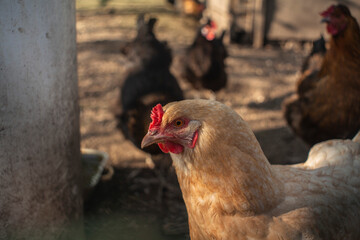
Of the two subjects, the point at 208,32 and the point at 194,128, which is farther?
the point at 208,32

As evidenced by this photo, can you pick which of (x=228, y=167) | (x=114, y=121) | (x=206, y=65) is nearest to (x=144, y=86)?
(x=114, y=121)

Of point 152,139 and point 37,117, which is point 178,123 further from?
point 37,117

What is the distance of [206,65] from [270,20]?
2776mm

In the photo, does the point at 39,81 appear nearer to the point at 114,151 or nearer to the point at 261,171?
the point at 261,171

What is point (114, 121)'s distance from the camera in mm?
4578

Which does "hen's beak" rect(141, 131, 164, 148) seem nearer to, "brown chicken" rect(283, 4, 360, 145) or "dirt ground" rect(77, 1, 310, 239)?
"dirt ground" rect(77, 1, 310, 239)

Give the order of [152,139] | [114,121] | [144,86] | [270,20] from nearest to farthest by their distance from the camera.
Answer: [152,139]
[144,86]
[114,121]
[270,20]

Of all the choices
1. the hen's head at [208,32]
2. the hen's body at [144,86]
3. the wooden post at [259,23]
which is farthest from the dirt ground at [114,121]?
the hen's head at [208,32]

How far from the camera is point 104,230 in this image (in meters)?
2.90

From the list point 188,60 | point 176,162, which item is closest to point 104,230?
point 176,162

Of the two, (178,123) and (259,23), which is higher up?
(259,23)

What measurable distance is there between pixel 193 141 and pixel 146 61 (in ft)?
8.73

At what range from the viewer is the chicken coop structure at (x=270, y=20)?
6.73m

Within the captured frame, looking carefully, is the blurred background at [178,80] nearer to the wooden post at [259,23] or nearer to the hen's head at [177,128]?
the wooden post at [259,23]
